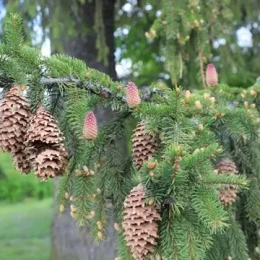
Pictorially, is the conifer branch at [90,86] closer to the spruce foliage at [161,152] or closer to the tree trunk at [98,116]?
the spruce foliage at [161,152]

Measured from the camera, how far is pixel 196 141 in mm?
1502

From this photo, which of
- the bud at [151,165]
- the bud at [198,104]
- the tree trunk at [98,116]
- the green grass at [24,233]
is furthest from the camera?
the green grass at [24,233]

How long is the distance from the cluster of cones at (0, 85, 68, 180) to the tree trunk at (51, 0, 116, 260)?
3595mm

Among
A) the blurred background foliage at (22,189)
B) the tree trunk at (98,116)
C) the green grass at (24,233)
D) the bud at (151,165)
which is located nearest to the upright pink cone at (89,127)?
the bud at (151,165)

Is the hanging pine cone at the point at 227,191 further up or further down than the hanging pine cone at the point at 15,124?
further down

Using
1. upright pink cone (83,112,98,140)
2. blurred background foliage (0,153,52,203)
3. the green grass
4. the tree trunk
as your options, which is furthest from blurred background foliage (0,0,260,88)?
blurred background foliage (0,153,52,203)

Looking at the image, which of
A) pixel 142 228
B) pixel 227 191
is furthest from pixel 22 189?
pixel 142 228

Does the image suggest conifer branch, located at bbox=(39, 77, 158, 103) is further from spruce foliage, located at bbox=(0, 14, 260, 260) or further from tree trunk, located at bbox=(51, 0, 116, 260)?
tree trunk, located at bbox=(51, 0, 116, 260)

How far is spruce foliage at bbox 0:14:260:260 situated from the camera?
123 centimetres

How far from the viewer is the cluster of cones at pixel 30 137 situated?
49.2 inches

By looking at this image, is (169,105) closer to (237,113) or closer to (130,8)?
(237,113)

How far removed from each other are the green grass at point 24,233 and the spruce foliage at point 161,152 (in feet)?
21.8

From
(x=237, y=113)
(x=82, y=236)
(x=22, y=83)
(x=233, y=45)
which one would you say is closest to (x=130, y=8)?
(x=233, y=45)

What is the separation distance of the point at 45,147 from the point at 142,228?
1.05ft
